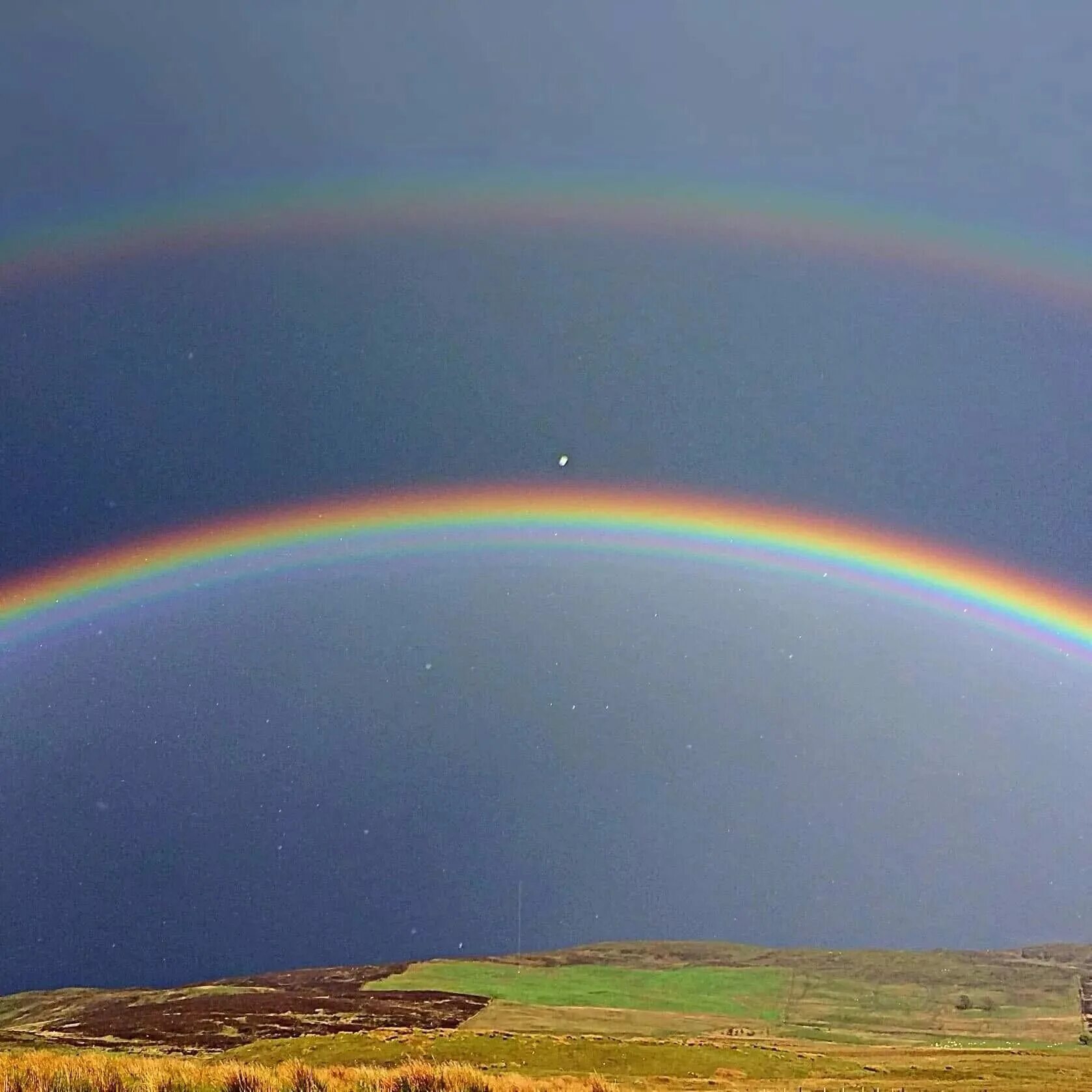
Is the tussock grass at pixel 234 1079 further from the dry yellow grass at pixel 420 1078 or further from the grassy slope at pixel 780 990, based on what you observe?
the grassy slope at pixel 780 990

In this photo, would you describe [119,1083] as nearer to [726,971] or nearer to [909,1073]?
[909,1073]

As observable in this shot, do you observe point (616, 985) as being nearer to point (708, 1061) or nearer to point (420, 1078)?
point (708, 1061)

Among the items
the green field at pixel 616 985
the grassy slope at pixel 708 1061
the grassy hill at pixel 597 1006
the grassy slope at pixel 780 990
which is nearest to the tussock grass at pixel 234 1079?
the grassy slope at pixel 708 1061

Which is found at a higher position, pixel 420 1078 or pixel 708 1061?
pixel 420 1078

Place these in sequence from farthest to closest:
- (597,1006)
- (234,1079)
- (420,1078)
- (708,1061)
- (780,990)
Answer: (780,990), (597,1006), (708,1061), (420,1078), (234,1079)

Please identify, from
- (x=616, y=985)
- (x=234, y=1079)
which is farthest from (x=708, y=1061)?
(x=616, y=985)

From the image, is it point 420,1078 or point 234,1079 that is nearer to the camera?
point 234,1079
